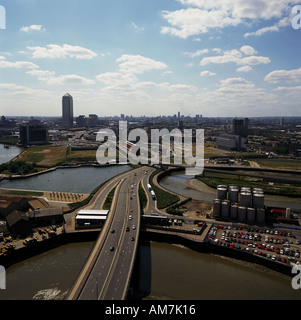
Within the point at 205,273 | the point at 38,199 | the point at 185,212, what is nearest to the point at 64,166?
the point at 38,199

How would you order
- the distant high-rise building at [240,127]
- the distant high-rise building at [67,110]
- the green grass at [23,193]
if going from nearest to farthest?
the green grass at [23,193] → the distant high-rise building at [240,127] → the distant high-rise building at [67,110]

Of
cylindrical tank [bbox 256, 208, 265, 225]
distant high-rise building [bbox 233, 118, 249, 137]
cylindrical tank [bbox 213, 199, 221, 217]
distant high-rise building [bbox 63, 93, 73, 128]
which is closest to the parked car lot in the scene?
cylindrical tank [bbox 256, 208, 265, 225]

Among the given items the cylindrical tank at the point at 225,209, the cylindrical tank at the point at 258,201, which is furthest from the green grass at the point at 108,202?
the cylindrical tank at the point at 258,201

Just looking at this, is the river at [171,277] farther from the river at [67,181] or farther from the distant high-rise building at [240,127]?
the distant high-rise building at [240,127]

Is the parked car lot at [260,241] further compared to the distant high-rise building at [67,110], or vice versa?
the distant high-rise building at [67,110]

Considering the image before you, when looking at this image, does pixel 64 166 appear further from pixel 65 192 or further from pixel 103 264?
pixel 103 264

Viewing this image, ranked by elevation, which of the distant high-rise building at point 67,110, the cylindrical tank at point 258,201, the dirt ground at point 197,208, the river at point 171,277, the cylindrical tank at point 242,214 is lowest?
the river at point 171,277
